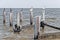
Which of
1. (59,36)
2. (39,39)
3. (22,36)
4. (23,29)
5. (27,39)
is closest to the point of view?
(39,39)

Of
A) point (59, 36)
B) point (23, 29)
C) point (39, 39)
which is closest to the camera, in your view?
point (39, 39)

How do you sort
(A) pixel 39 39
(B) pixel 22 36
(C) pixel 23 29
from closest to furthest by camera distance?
(A) pixel 39 39 < (B) pixel 22 36 < (C) pixel 23 29

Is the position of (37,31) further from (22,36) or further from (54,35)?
(22,36)

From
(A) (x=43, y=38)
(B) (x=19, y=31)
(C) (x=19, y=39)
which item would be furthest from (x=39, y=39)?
(B) (x=19, y=31)

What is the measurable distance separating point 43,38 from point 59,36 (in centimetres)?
166

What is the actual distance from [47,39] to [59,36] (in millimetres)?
1262

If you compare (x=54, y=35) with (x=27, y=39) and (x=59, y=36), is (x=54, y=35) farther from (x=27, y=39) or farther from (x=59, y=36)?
(x=27, y=39)

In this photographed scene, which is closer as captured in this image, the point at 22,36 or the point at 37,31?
the point at 37,31

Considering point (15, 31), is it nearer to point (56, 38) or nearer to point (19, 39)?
point (19, 39)

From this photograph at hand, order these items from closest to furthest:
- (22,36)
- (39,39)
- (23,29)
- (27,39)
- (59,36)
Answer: (39,39) < (59,36) < (27,39) < (22,36) < (23,29)

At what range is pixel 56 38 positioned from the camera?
1523 centimetres

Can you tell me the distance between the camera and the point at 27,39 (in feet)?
54.5

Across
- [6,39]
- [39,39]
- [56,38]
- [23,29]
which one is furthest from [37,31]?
[23,29]

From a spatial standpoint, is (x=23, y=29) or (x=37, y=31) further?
(x=23, y=29)
